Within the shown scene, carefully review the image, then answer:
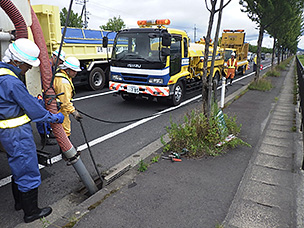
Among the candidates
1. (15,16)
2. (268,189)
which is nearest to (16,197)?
(15,16)

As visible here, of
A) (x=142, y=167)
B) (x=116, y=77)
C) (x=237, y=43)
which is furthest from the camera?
(x=237, y=43)

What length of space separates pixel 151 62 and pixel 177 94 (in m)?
1.60

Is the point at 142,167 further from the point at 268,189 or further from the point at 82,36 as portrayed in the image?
the point at 82,36

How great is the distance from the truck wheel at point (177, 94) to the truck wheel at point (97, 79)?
13.1 feet

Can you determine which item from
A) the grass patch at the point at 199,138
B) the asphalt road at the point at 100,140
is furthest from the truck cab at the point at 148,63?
the grass patch at the point at 199,138

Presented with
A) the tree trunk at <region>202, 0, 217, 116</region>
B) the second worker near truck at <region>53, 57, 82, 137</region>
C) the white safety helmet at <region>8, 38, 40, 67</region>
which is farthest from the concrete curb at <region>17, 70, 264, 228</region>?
the white safety helmet at <region>8, 38, 40, 67</region>

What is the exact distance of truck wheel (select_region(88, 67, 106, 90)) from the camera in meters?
10.4

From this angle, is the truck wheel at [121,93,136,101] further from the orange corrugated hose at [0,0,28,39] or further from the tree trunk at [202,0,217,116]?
the orange corrugated hose at [0,0,28,39]

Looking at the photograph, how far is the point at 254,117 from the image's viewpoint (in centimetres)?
686

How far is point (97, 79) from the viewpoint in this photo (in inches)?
435

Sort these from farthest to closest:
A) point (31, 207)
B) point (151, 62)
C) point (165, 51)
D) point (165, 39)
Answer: point (151, 62), point (165, 51), point (165, 39), point (31, 207)

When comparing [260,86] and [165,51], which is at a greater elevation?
[165,51]

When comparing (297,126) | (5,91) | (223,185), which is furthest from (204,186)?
(297,126)

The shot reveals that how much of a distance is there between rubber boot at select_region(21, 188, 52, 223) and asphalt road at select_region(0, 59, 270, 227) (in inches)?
7.3
